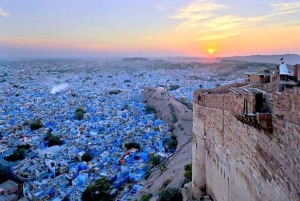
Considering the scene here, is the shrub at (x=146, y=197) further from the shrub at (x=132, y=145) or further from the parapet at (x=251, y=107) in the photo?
the shrub at (x=132, y=145)

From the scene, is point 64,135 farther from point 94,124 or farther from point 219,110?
point 219,110

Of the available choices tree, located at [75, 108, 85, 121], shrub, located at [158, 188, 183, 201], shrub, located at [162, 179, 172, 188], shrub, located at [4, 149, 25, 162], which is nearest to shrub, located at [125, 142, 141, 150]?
shrub, located at [4, 149, 25, 162]

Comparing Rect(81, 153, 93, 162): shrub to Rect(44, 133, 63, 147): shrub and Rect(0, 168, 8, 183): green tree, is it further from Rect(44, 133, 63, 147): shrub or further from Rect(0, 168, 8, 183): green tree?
Rect(0, 168, 8, 183): green tree

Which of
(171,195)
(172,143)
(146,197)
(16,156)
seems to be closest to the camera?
(171,195)

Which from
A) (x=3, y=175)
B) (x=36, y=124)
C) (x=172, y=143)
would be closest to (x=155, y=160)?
(x=172, y=143)

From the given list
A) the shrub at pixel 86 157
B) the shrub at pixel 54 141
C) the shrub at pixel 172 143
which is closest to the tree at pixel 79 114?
the shrub at pixel 54 141

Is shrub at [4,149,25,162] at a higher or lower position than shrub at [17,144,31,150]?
lower

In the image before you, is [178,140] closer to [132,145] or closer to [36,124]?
[132,145]
